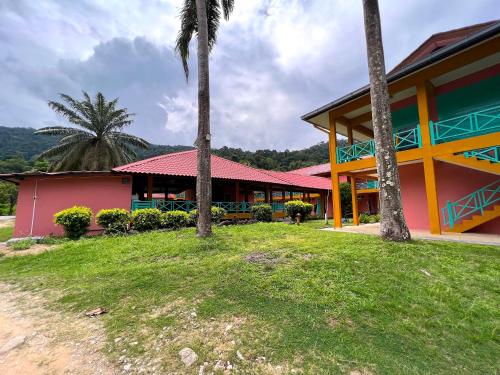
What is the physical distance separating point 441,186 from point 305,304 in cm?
929

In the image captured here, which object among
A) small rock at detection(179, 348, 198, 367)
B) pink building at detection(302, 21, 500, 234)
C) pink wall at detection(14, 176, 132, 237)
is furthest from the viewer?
pink wall at detection(14, 176, 132, 237)

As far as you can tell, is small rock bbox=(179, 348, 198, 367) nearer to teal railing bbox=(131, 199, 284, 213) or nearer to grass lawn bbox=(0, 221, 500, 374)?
grass lawn bbox=(0, 221, 500, 374)

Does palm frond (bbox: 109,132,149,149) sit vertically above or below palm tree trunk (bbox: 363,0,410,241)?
above

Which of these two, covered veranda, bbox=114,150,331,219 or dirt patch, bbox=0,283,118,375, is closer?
dirt patch, bbox=0,283,118,375

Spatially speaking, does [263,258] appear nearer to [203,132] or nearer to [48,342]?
[48,342]

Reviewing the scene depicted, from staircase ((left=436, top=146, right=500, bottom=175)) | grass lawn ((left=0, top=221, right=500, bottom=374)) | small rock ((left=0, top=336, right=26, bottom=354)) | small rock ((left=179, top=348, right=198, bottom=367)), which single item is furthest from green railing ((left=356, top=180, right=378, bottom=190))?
small rock ((left=0, top=336, right=26, bottom=354))

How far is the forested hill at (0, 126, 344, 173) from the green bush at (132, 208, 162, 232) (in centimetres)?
3312

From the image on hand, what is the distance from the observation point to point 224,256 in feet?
19.4

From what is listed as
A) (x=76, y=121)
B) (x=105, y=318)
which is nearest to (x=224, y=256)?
(x=105, y=318)

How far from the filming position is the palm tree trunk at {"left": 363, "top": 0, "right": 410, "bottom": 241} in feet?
19.8

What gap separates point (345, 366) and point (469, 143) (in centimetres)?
820

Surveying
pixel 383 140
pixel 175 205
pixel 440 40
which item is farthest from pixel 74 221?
pixel 440 40

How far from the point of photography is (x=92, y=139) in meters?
21.6

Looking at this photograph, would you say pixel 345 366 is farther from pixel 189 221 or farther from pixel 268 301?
pixel 189 221
